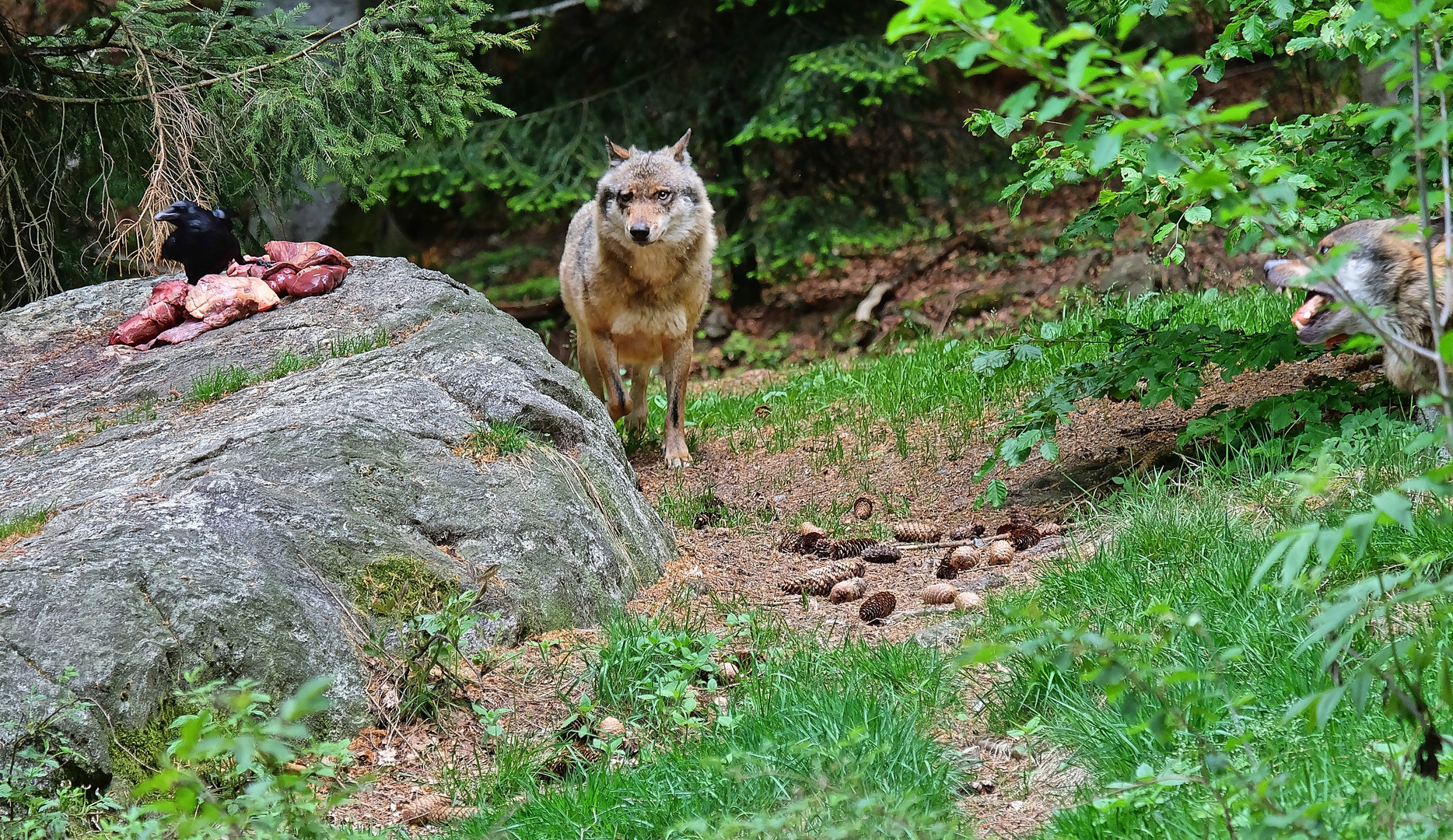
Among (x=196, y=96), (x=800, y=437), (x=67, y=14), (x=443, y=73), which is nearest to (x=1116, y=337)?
(x=800, y=437)

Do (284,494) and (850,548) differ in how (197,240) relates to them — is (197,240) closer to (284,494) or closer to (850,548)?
(284,494)

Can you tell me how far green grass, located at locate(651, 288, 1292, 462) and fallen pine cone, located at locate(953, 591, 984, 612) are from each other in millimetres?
2487

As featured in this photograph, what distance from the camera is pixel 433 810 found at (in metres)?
3.21

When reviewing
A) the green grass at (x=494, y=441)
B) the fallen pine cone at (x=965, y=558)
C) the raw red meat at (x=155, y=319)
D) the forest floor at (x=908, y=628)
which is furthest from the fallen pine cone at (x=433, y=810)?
the raw red meat at (x=155, y=319)

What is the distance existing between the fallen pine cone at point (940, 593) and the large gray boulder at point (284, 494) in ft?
4.35

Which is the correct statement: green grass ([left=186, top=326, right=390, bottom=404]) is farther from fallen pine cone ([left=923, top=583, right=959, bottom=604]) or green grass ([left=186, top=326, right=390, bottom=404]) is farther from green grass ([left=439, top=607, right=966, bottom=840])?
fallen pine cone ([left=923, top=583, right=959, bottom=604])

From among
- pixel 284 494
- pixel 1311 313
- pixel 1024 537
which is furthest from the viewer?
pixel 1024 537

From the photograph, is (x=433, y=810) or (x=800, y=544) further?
(x=800, y=544)

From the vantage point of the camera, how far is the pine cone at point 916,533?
18.6 ft

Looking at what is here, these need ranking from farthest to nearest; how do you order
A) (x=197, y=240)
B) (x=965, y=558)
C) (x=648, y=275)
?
(x=648, y=275) < (x=197, y=240) < (x=965, y=558)

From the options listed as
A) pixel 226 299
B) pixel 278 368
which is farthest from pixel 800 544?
pixel 226 299

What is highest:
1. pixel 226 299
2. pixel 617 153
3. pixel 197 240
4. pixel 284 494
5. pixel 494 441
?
pixel 617 153

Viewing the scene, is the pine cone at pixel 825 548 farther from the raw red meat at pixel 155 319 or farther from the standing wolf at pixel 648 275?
the raw red meat at pixel 155 319

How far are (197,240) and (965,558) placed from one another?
4.96 m
